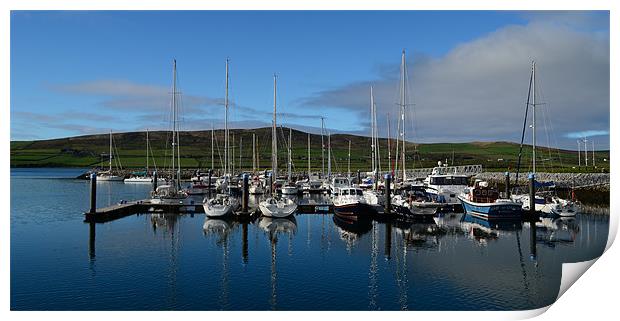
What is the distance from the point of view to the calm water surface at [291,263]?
53.0 ft

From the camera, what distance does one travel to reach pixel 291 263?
21.4 m

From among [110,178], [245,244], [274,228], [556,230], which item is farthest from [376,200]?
[110,178]

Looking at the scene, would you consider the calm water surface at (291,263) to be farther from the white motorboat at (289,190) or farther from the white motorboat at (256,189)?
the white motorboat at (256,189)

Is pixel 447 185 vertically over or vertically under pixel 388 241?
over

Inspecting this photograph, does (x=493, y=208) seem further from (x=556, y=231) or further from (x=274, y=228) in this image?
(x=274, y=228)

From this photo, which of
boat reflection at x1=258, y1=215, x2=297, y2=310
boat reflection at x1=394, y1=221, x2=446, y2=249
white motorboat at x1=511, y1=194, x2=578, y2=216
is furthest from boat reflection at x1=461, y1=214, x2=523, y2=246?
boat reflection at x1=258, y1=215, x2=297, y2=310

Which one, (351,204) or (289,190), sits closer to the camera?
(351,204)

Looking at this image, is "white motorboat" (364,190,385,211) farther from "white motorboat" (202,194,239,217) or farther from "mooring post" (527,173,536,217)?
"mooring post" (527,173,536,217)

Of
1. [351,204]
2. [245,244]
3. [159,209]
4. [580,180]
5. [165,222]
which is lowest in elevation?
[245,244]

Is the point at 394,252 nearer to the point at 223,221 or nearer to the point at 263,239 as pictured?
the point at 263,239

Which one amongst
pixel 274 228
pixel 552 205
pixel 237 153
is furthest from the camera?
pixel 237 153

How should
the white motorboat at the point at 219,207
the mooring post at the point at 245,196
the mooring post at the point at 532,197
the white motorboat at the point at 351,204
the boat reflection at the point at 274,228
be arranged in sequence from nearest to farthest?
the boat reflection at the point at 274,228
the white motorboat at the point at 351,204
the mooring post at the point at 532,197
the white motorboat at the point at 219,207
the mooring post at the point at 245,196

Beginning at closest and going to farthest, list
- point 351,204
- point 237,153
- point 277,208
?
1. point 351,204
2. point 277,208
3. point 237,153

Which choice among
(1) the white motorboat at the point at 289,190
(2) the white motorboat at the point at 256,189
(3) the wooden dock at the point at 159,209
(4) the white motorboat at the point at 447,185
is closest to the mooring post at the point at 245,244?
(3) the wooden dock at the point at 159,209
